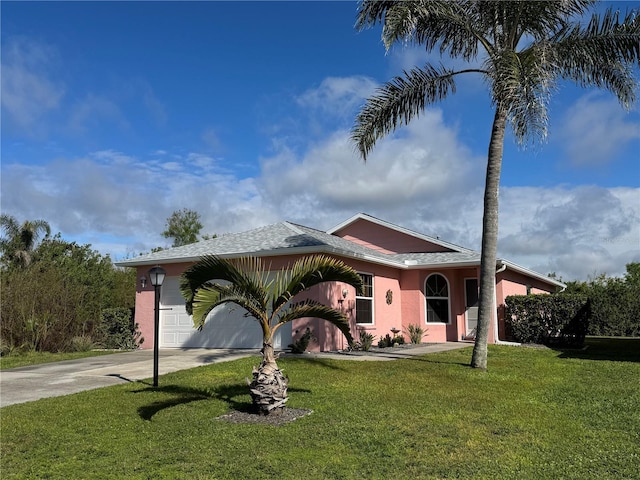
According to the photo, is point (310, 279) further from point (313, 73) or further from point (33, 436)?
point (313, 73)

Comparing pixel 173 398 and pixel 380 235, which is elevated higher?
pixel 380 235

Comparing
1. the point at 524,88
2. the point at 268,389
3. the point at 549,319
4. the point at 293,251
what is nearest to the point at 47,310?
the point at 293,251

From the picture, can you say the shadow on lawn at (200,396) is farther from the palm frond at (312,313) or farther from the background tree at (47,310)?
the background tree at (47,310)

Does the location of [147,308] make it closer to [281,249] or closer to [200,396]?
[281,249]

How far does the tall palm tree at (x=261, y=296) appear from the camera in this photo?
652cm

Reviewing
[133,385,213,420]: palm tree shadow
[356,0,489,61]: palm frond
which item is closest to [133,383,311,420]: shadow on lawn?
[133,385,213,420]: palm tree shadow

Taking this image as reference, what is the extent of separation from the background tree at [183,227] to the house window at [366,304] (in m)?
25.9

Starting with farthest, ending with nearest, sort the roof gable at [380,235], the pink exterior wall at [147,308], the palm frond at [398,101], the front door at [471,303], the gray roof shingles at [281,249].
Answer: the roof gable at [380,235] < the front door at [471,303] < the pink exterior wall at [147,308] < the gray roof shingles at [281,249] < the palm frond at [398,101]

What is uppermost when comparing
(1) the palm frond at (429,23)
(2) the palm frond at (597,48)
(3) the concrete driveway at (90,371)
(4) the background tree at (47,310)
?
(1) the palm frond at (429,23)

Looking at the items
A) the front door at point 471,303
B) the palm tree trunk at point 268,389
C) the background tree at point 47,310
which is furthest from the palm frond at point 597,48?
the background tree at point 47,310

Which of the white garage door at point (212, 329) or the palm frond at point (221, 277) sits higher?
the palm frond at point (221, 277)

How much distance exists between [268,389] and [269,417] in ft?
1.19

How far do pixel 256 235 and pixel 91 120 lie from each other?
6.33m

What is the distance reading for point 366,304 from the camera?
51.5 feet
